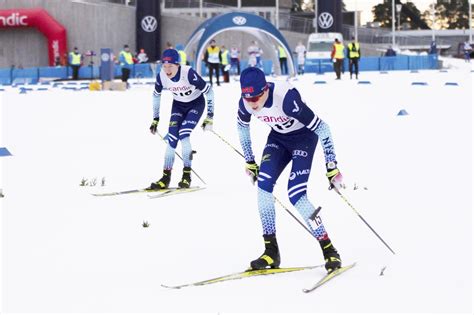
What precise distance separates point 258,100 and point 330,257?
1175mm

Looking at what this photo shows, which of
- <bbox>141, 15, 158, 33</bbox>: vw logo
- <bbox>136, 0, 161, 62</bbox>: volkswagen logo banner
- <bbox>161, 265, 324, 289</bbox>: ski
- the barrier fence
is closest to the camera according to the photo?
<bbox>161, 265, 324, 289</bbox>: ski

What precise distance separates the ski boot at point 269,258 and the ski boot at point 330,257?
354mm

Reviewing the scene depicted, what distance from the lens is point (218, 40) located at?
51938 mm

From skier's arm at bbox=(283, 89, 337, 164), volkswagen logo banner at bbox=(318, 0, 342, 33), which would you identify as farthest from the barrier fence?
skier's arm at bbox=(283, 89, 337, 164)

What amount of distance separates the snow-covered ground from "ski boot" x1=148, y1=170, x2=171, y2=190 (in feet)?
1.43

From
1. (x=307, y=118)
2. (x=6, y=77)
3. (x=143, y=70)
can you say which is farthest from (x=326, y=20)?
(x=307, y=118)

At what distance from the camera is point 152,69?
40.0 metres

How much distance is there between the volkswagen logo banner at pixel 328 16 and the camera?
52.2 m

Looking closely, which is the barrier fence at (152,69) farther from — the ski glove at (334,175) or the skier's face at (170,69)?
the ski glove at (334,175)

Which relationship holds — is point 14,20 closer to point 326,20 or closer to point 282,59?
point 282,59

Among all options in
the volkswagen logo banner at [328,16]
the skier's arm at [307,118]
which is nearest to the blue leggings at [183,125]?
the skier's arm at [307,118]

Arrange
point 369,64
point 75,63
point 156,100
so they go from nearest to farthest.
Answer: point 156,100 → point 75,63 → point 369,64

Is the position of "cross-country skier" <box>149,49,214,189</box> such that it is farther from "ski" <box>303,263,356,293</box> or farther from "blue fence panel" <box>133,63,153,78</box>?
"blue fence panel" <box>133,63,153,78</box>

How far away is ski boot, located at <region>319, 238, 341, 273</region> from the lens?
5.78 meters
